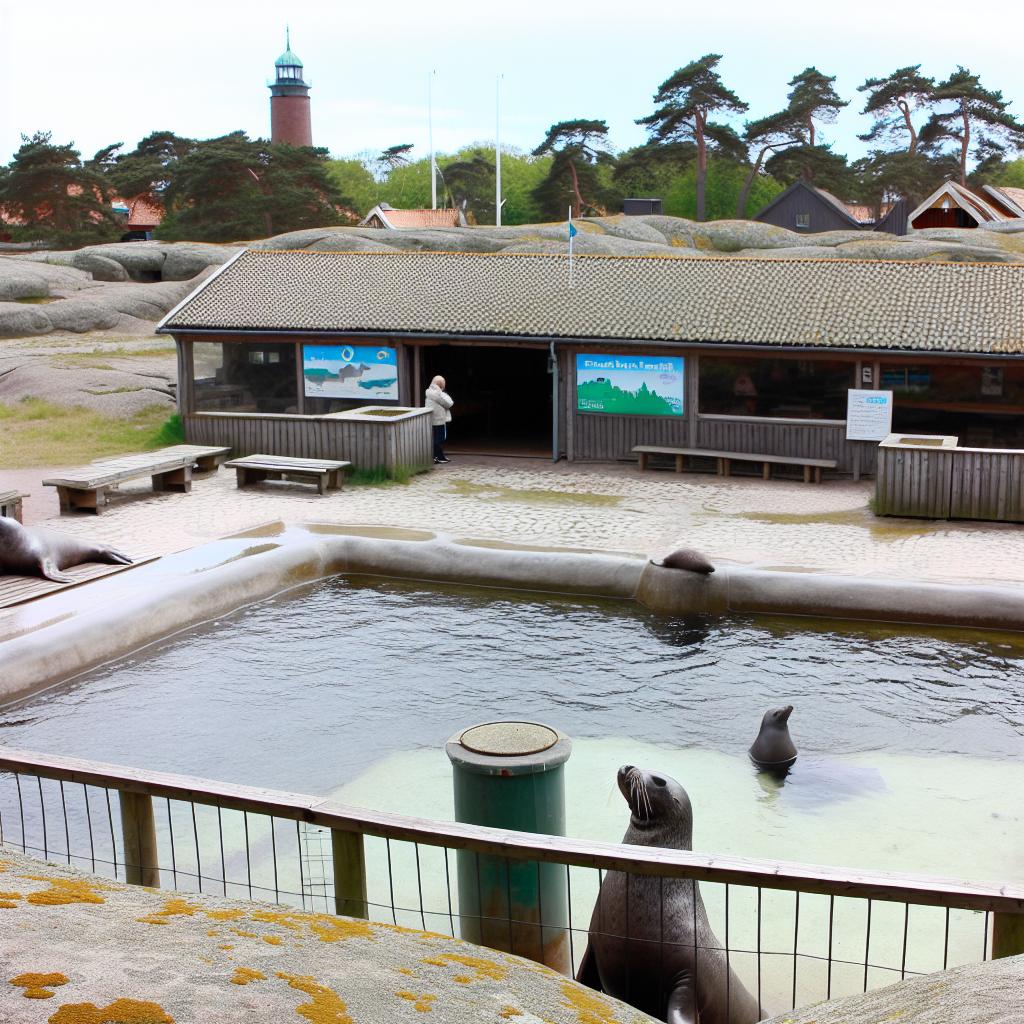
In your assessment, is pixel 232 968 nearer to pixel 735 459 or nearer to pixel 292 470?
pixel 292 470

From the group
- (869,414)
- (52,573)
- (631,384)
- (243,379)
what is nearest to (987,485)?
(869,414)

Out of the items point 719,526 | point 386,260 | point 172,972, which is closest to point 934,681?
point 719,526

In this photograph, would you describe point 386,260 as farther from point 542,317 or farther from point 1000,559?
point 1000,559

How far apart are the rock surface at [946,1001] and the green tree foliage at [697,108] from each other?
56871 millimetres

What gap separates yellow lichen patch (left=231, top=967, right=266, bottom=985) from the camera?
2779 millimetres

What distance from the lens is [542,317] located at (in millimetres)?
21031

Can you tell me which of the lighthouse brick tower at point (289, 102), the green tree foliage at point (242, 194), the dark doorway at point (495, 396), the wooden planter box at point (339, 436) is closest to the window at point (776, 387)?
the dark doorway at point (495, 396)

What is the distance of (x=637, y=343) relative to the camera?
20.1m

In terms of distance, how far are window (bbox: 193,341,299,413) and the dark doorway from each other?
2.48 metres

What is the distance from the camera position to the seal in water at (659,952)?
18.3 feet

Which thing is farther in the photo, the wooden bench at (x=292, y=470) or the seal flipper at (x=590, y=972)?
the wooden bench at (x=292, y=470)

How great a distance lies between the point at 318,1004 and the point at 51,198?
53.6 m

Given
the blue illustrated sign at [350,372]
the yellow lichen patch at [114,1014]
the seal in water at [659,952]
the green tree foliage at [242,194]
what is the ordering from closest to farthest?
1. the yellow lichen patch at [114,1014]
2. the seal in water at [659,952]
3. the blue illustrated sign at [350,372]
4. the green tree foliage at [242,194]

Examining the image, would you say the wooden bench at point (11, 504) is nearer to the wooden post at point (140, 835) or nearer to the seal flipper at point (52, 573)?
the seal flipper at point (52, 573)
